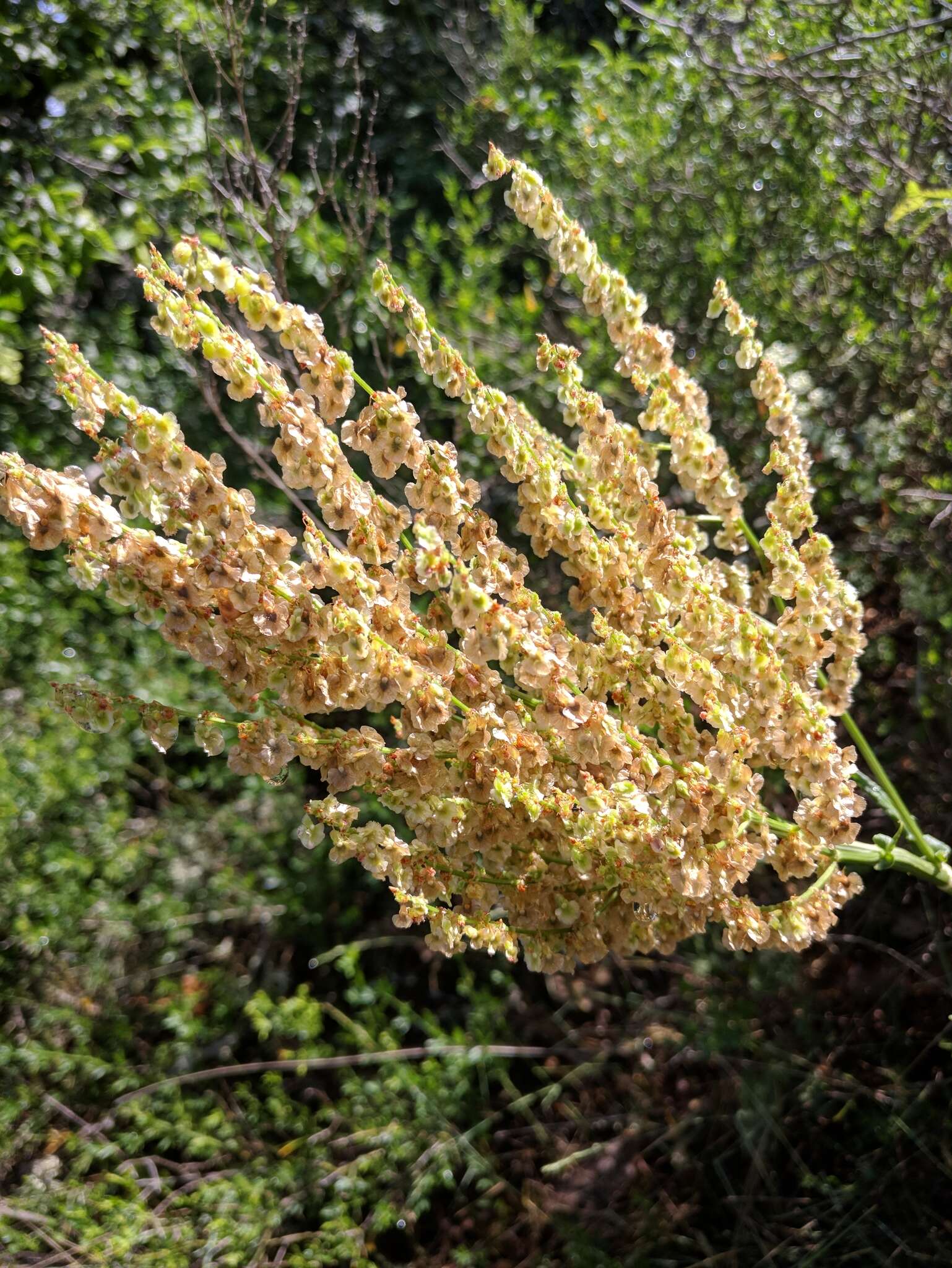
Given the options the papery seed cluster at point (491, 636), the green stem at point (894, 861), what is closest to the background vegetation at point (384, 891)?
the green stem at point (894, 861)

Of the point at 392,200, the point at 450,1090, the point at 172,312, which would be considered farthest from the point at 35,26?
the point at 450,1090

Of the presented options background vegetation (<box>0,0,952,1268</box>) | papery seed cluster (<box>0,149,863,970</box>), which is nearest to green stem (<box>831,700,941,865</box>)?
papery seed cluster (<box>0,149,863,970</box>)

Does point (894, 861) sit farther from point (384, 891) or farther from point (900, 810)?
point (384, 891)

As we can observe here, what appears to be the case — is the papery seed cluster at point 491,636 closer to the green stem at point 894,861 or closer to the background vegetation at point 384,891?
the green stem at point 894,861

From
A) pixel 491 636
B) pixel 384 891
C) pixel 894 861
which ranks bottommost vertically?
pixel 384 891

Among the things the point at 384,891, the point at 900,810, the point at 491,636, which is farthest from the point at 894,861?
the point at 384,891

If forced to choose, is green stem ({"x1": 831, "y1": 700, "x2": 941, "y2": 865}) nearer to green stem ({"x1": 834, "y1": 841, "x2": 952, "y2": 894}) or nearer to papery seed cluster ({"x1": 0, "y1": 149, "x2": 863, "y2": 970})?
green stem ({"x1": 834, "y1": 841, "x2": 952, "y2": 894})
